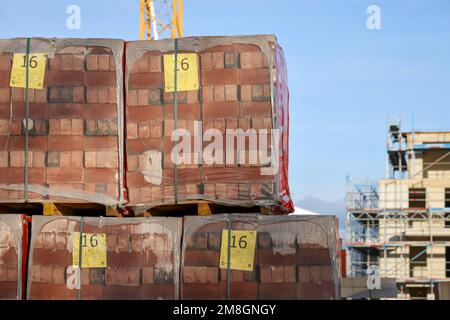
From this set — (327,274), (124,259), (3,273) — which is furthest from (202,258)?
(3,273)

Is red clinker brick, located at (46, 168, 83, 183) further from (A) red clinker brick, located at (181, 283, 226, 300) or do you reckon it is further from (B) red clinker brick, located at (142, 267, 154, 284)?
(A) red clinker brick, located at (181, 283, 226, 300)

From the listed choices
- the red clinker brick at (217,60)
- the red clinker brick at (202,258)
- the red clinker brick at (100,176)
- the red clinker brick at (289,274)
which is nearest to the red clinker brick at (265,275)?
the red clinker brick at (289,274)

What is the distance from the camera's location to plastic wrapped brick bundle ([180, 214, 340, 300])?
20.8 feet

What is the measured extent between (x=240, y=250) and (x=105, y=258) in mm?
1060

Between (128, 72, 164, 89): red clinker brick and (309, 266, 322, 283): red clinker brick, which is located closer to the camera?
(309, 266, 322, 283): red clinker brick

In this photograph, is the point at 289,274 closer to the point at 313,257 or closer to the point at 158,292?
the point at 313,257

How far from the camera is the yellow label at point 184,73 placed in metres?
6.69

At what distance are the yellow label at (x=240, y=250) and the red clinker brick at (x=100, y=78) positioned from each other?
155 cm

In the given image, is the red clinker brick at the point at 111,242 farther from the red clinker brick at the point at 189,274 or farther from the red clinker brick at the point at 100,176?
the red clinker brick at the point at 189,274

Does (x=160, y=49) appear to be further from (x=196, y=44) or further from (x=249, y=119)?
(x=249, y=119)

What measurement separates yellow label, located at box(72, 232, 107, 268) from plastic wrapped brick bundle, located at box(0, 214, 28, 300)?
423 mm

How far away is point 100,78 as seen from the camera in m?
6.81

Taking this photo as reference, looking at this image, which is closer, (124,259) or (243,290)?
(243,290)

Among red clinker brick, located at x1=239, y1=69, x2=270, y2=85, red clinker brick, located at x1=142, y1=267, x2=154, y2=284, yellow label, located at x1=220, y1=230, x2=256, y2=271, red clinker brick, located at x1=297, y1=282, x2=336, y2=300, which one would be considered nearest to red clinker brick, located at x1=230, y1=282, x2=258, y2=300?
yellow label, located at x1=220, y1=230, x2=256, y2=271
